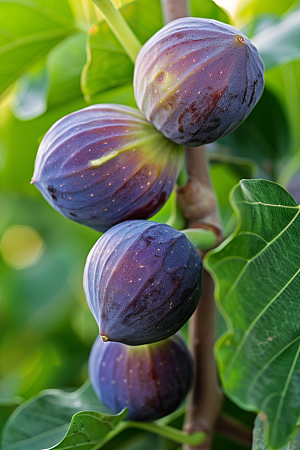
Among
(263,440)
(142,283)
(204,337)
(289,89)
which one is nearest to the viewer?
(142,283)

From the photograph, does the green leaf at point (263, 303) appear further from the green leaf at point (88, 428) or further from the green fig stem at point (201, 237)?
the green leaf at point (88, 428)

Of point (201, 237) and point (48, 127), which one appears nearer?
point (201, 237)

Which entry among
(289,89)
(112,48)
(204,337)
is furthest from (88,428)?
(289,89)

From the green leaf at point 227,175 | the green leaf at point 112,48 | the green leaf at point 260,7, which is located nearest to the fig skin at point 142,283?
the green leaf at point 112,48

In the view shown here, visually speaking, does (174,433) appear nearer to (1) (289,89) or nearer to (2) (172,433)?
(2) (172,433)

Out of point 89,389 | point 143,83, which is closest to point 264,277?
point 143,83

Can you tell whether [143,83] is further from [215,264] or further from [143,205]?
[215,264]
